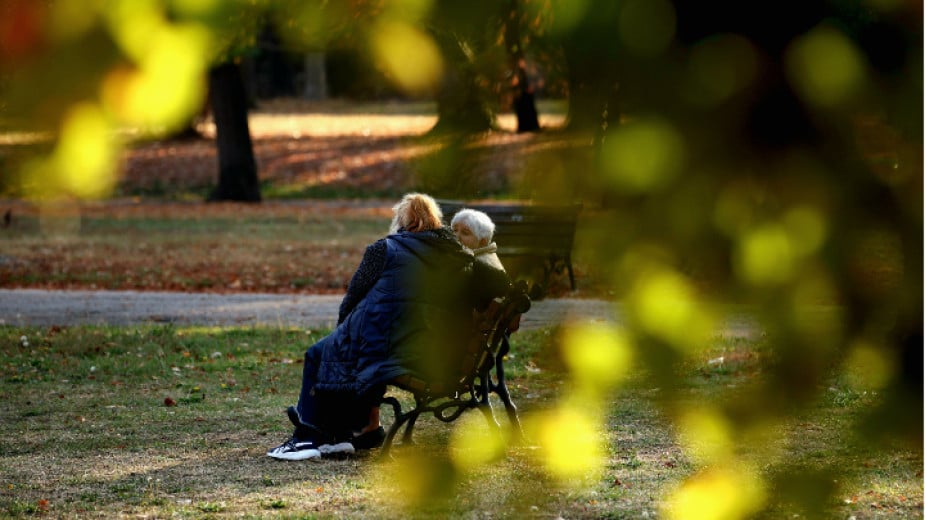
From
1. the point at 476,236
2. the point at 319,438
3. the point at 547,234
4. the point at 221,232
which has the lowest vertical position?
the point at 221,232

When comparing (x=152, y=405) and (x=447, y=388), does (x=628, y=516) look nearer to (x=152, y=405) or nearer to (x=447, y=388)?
(x=447, y=388)

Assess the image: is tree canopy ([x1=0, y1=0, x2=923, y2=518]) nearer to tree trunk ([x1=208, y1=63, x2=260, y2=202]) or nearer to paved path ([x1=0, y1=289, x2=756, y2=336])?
paved path ([x1=0, y1=289, x2=756, y2=336])

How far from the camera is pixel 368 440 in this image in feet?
21.0

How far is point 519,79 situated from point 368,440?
17.9ft

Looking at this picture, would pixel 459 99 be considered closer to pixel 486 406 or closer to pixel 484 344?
pixel 484 344

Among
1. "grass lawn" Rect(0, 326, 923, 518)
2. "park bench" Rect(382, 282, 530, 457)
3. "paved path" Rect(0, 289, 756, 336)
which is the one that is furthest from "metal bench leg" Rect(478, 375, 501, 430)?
"paved path" Rect(0, 289, 756, 336)

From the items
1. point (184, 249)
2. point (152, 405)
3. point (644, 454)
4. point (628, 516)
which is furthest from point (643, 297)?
point (184, 249)

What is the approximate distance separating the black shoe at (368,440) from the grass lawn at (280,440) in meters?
0.14

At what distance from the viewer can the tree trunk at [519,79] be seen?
40.0 inches

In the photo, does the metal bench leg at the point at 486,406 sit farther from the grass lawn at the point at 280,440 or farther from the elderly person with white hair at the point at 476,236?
the elderly person with white hair at the point at 476,236

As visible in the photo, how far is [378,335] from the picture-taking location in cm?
586

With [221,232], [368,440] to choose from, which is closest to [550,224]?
[368,440]

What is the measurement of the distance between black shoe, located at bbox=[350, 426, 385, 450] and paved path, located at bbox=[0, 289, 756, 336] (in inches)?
183

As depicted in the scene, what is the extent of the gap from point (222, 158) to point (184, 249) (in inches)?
241
